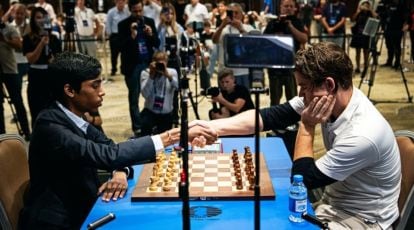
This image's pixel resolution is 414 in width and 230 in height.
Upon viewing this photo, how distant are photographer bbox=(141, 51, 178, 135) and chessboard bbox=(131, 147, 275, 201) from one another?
2330 millimetres

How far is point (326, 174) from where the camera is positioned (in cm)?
205

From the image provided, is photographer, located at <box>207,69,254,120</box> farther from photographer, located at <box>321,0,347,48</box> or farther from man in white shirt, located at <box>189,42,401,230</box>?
photographer, located at <box>321,0,347,48</box>

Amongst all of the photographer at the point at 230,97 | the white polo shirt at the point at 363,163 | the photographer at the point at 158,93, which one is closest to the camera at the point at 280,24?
the photographer at the point at 230,97

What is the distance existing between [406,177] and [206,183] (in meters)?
0.86

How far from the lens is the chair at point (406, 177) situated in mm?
2168

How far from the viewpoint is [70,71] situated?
2.21m

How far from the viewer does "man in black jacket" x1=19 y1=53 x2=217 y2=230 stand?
6.96ft

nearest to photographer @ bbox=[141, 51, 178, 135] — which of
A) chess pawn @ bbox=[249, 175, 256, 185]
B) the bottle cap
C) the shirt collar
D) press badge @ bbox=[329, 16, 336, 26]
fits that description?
the shirt collar

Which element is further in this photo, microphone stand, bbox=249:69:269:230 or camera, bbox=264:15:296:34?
camera, bbox=264:15:296:34

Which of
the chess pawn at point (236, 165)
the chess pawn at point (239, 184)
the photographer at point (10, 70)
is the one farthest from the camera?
the photographer at point (10, 70)

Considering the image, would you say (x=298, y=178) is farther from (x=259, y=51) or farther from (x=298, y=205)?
(x=259, y=51)

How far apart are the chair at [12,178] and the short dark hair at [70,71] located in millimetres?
348

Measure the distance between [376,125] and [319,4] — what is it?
9.12 m

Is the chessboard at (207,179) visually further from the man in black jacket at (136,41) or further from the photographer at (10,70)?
the photographer at (10,70)
